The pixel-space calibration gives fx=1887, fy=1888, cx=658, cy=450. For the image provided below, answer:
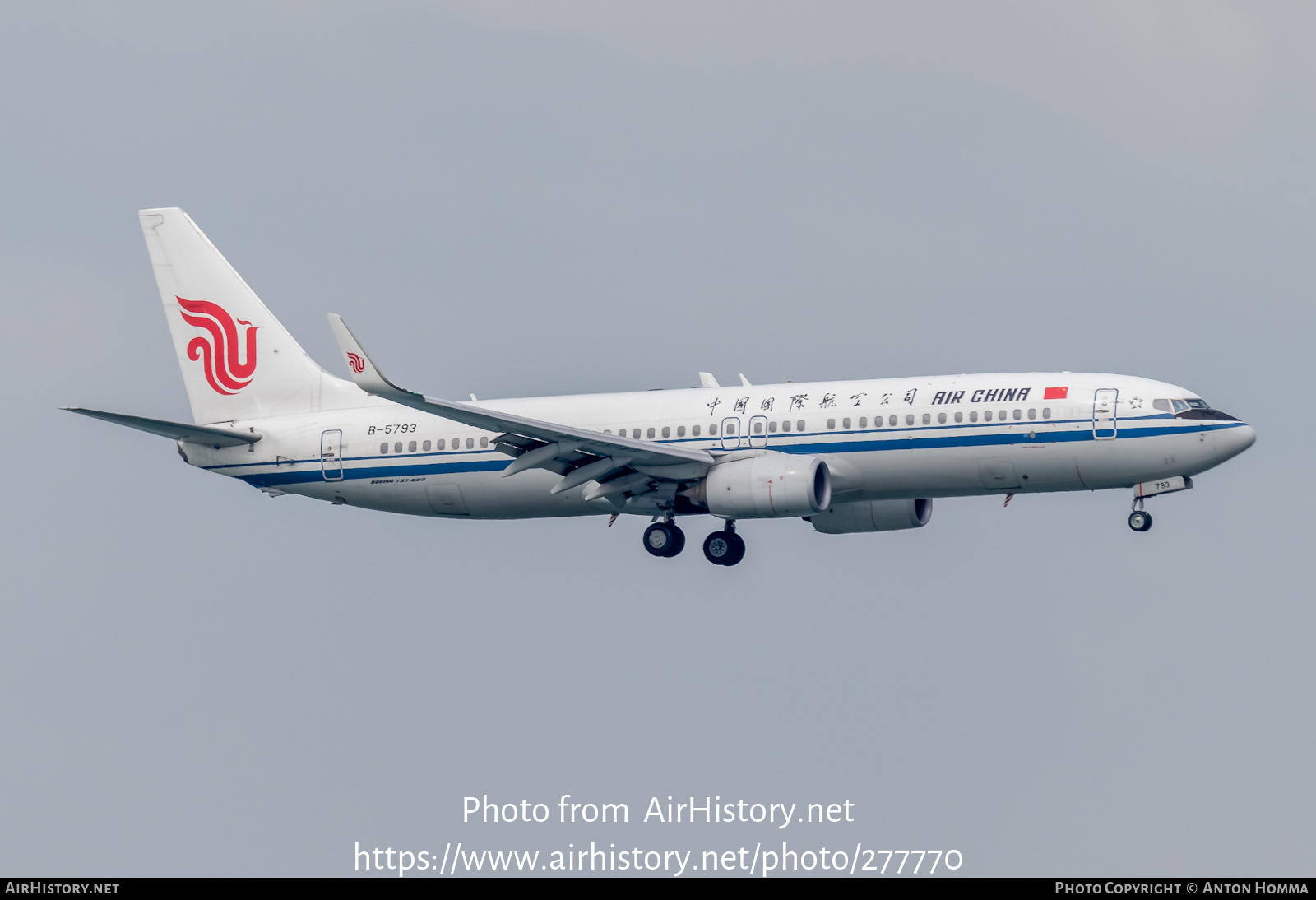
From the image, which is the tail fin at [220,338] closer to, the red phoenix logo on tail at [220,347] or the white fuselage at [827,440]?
the red phoenix logo on tail at [220,347]

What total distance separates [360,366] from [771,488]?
11.9 meters

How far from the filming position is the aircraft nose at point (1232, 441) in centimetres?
5212

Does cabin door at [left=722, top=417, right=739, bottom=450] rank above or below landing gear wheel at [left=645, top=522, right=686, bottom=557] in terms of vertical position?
above

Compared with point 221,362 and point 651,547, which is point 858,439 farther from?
point 221,362

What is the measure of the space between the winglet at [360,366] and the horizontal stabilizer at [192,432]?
30.4 ft

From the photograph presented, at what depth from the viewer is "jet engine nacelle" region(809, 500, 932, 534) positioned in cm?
5806

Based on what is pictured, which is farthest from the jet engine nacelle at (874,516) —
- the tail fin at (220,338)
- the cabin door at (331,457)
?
the tail fin at (220,338)

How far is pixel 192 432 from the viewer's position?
59.2 m

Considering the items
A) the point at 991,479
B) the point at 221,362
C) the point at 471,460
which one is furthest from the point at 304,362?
the point at 991,479

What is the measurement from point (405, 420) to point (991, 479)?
18.6 m

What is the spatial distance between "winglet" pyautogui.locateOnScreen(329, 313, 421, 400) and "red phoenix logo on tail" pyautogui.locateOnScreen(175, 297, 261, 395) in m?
14.8

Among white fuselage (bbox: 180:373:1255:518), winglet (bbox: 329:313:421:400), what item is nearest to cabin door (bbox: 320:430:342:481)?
white fuselage (bbox: 180:373:1255:518)

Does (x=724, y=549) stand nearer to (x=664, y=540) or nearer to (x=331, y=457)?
(x=664, y=540)

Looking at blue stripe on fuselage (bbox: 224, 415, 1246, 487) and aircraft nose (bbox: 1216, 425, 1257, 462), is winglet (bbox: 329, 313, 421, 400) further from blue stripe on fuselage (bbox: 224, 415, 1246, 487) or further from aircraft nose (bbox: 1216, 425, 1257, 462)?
aircraft nose (bbox: 1216, 425, 1257, 462)
